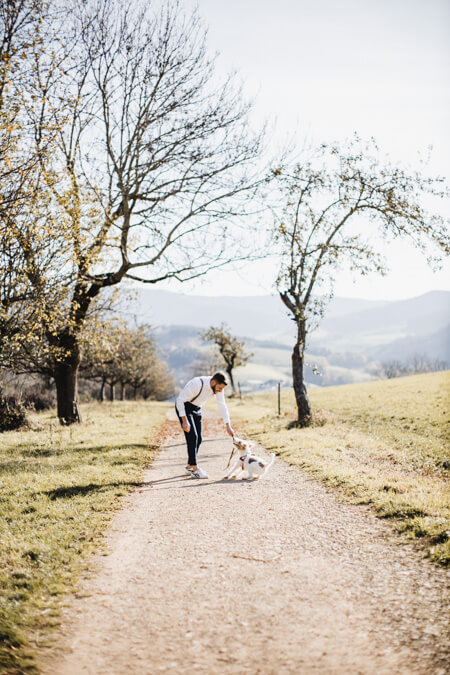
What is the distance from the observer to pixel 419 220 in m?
17.6

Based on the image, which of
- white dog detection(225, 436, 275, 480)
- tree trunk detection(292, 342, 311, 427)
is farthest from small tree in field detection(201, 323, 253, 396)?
white dog detection(225, 436, 275, 480)

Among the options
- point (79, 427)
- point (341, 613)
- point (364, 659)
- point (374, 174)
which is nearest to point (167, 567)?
point (341, 613)

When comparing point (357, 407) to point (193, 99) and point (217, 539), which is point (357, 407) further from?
point (217, 539)

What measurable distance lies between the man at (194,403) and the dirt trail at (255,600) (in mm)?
2556

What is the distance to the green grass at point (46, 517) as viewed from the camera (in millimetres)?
4164

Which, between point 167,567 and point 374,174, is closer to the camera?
point 167,567

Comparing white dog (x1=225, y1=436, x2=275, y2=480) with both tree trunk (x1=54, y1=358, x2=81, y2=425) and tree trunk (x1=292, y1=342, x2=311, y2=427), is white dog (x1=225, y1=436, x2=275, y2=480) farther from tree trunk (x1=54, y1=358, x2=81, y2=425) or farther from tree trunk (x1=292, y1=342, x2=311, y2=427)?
tree trunk (x1=54, y1=358, x2=81, y2=425)

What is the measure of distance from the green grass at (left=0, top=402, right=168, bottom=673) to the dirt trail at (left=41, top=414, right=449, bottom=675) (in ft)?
0.94

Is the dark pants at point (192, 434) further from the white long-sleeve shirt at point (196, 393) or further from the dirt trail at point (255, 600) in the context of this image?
the dirt trail at point (255, 600)

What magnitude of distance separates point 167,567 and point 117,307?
14766 mm

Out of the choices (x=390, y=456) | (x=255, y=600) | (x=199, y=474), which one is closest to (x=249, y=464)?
(x=199, y=474)

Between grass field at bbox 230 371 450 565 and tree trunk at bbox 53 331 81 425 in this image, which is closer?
grass field at bbox 230 371 450 565

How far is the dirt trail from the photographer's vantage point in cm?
357

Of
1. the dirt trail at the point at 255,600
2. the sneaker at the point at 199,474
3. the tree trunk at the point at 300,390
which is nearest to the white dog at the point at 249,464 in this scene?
the sneaker at the point at 199,474
